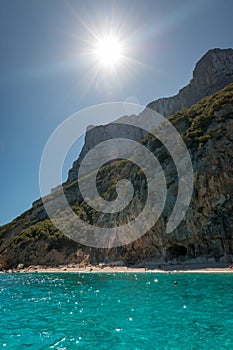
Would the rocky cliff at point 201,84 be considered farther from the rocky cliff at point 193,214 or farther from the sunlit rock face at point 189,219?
the sunlit rock face at point 189,219

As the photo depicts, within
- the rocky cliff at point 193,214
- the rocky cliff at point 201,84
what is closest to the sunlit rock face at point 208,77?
the rocky cliff at point 201,84

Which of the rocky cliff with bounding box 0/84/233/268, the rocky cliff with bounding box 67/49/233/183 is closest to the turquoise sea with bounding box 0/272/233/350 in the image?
the rocky cliff with bounding box 0/84/233/268

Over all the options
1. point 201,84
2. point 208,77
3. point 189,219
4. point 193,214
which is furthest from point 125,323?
point 201,84

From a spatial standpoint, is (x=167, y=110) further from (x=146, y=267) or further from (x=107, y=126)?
(x=146, y=267)

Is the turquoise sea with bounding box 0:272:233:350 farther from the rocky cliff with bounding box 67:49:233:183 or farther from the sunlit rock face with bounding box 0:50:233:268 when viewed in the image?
the rocky cliff with bounding box 67:49:233:183

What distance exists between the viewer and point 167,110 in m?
126

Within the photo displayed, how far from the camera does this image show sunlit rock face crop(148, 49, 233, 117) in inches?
4085

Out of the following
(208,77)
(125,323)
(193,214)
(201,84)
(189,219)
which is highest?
(208,77)

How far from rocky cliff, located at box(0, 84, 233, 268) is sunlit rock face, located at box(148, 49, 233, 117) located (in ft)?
144

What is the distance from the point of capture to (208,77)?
10719 cm

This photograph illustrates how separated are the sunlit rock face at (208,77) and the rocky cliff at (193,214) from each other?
43844 mm

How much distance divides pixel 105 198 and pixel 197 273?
45.9 meters

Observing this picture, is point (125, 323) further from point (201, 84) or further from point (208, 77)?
point (201, 84)

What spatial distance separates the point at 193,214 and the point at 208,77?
8091 centimetres
